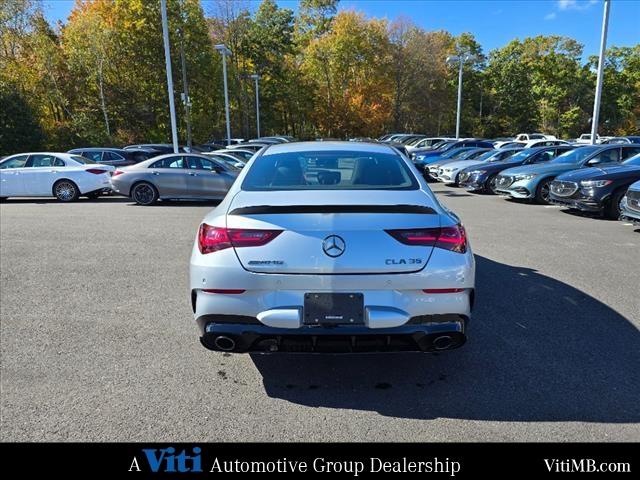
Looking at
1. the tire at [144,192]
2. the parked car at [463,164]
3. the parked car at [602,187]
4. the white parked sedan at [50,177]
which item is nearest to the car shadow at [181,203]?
the tire at [144,192]

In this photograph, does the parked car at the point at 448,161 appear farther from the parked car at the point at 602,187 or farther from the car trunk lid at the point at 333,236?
the car trunk lid at the point at 333,236

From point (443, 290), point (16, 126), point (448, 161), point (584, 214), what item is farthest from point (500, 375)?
point (16, 126)

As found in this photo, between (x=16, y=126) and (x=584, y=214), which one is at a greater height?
(x=16, y=126)

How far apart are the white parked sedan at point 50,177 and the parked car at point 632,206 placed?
13.4 meters

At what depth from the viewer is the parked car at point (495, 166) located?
48.0 feet

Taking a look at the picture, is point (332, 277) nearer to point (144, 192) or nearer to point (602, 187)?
point (602, 187)

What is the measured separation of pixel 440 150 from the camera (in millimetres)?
22766

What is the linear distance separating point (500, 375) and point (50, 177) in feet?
47.3

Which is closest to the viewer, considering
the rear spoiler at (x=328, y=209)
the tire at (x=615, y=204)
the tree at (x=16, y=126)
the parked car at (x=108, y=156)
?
the rear spoiler at (x=328, y=209)
